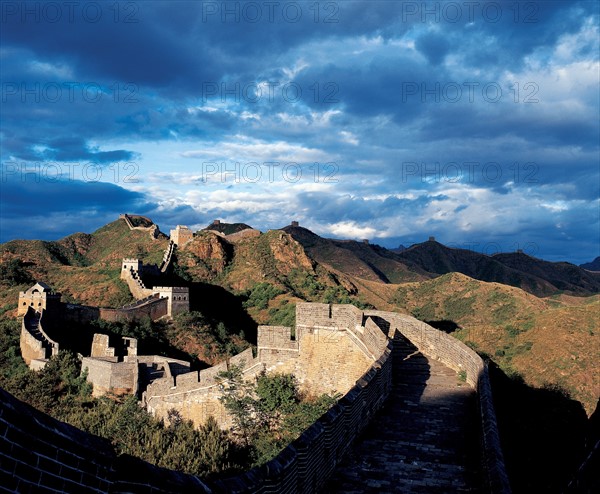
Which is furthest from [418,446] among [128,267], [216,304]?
[216,304]

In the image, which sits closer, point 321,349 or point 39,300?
point 321,349

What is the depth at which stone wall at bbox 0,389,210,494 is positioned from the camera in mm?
2561

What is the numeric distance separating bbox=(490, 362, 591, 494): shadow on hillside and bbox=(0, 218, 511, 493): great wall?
5.06 feet

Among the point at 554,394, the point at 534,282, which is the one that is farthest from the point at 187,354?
the point at 534,282

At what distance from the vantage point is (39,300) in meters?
34.3

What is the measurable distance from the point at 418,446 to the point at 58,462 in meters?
6.97

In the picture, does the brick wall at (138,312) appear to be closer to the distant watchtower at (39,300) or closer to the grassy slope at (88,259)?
the distant watchtower at (39,300)

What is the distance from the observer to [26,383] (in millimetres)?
27047

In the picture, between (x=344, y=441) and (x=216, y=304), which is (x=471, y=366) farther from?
(x=216, y=304)

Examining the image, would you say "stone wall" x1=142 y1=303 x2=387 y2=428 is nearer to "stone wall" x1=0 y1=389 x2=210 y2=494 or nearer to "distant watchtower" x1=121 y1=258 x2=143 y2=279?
"stone wall" x1=0 y1=389 x2=210 y2=494

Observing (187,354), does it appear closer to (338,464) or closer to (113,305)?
(113,305)

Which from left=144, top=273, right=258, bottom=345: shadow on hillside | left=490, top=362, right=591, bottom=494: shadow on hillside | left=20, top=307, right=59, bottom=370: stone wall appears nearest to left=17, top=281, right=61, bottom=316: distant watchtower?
left=20, top=307, right=59, bottom=370: stone wall

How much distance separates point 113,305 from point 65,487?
136 feet

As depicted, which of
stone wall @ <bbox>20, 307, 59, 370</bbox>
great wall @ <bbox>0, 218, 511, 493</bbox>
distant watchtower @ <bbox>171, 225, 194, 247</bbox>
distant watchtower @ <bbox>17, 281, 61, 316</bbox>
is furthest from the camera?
distant watchtower @ <bbox>171, 225, 194, 247</bbox>
